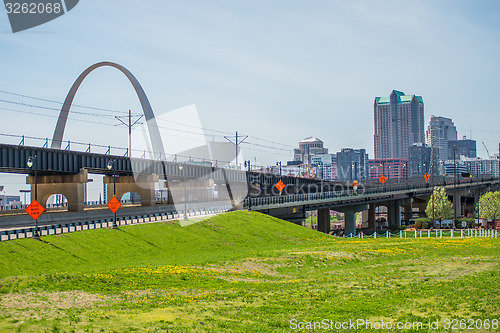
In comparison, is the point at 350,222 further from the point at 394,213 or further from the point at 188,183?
the point at 394,213

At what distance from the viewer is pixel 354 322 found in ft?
68.7

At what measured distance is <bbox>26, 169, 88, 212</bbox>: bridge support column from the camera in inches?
2785

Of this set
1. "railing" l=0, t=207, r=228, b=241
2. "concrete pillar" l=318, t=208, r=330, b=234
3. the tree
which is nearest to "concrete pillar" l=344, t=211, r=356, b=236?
"concrete pillar" l=318, t=208, r=330, b=234

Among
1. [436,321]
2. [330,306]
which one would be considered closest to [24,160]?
[330,306]

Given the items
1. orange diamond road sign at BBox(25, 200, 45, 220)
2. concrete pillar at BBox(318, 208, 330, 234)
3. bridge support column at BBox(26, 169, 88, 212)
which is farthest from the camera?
concrete pillar at BBox(318, 208, 330, 234)

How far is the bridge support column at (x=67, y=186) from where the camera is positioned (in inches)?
2785

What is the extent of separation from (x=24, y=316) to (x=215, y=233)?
39.4m

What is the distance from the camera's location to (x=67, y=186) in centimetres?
7331

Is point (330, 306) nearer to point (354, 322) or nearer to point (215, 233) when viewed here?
point (354, 322)

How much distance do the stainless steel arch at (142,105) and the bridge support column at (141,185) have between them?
14.6 ft

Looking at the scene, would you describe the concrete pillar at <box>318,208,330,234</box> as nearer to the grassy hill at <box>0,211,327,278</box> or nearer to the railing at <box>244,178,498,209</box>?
the railing at <box>244,178,498,209</box>

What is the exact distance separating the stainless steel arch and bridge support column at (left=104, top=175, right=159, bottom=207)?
4.45 meters

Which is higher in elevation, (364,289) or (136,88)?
(136,88)

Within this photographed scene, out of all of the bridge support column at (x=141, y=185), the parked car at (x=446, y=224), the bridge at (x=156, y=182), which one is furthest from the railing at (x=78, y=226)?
the parked car at (x=446, y=224)
